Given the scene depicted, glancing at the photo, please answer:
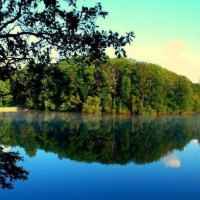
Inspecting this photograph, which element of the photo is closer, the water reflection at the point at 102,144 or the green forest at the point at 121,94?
the water reflection at the point at 102,144

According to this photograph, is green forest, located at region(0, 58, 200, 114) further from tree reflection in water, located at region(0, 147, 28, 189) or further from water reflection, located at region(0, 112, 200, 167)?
tree reflection in water, located at region(0, 147, 28, 189)

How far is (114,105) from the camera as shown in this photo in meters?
91.1

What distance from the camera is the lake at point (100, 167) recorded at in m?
18.2

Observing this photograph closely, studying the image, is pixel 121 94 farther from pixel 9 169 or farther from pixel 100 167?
pixel 9 169

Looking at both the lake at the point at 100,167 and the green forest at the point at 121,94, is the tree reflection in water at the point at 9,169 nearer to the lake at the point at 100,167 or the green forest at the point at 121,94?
the lake at the point at 100,167

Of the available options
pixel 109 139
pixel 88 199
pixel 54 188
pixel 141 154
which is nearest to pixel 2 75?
pixel 88 199

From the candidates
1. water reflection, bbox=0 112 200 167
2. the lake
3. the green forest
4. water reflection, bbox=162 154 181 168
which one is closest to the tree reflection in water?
the lake

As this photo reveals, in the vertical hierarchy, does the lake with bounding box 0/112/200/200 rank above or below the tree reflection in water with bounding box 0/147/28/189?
below

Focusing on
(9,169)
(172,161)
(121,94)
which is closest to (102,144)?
(172,161)

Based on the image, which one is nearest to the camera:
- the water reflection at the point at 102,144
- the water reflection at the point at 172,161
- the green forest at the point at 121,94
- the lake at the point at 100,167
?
the lake at the point at 100,167

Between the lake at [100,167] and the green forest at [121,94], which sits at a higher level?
the green forest at [121,94]

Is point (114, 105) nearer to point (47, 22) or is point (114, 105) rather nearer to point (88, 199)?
point (88, 199)

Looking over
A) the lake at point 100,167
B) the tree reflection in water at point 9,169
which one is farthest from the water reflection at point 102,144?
the tree reflection in water at point 9,169

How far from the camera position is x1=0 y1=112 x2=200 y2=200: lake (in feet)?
59.7
